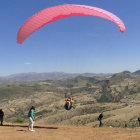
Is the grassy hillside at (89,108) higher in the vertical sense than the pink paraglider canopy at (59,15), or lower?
lower

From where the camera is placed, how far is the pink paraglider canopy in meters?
10.7

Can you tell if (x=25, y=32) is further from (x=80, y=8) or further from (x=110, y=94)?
(x=110, y=94)

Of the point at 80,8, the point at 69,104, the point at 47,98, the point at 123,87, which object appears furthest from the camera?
the point at 47,98

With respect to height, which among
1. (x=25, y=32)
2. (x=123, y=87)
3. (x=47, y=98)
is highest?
(x=25, y=32)

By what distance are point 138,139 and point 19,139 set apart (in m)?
5.95

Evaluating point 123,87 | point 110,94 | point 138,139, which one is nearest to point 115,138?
Answer: point 138,139

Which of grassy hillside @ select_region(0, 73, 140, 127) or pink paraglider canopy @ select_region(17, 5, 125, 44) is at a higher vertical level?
pink paraglider canopy @ select_region(17, 5, 125, 44)

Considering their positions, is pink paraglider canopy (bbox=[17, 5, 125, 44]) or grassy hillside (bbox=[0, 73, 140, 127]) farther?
grassy hillside (bbox=[0, 73, 140, 127])

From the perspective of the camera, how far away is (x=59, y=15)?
11.3 m

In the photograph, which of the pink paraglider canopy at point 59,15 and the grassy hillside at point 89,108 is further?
the grassy hillside at point 89,108

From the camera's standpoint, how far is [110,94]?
212 feet

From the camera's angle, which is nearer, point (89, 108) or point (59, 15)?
point (59, 15)

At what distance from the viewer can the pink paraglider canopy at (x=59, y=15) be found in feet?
35.1

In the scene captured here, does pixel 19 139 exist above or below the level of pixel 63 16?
below
